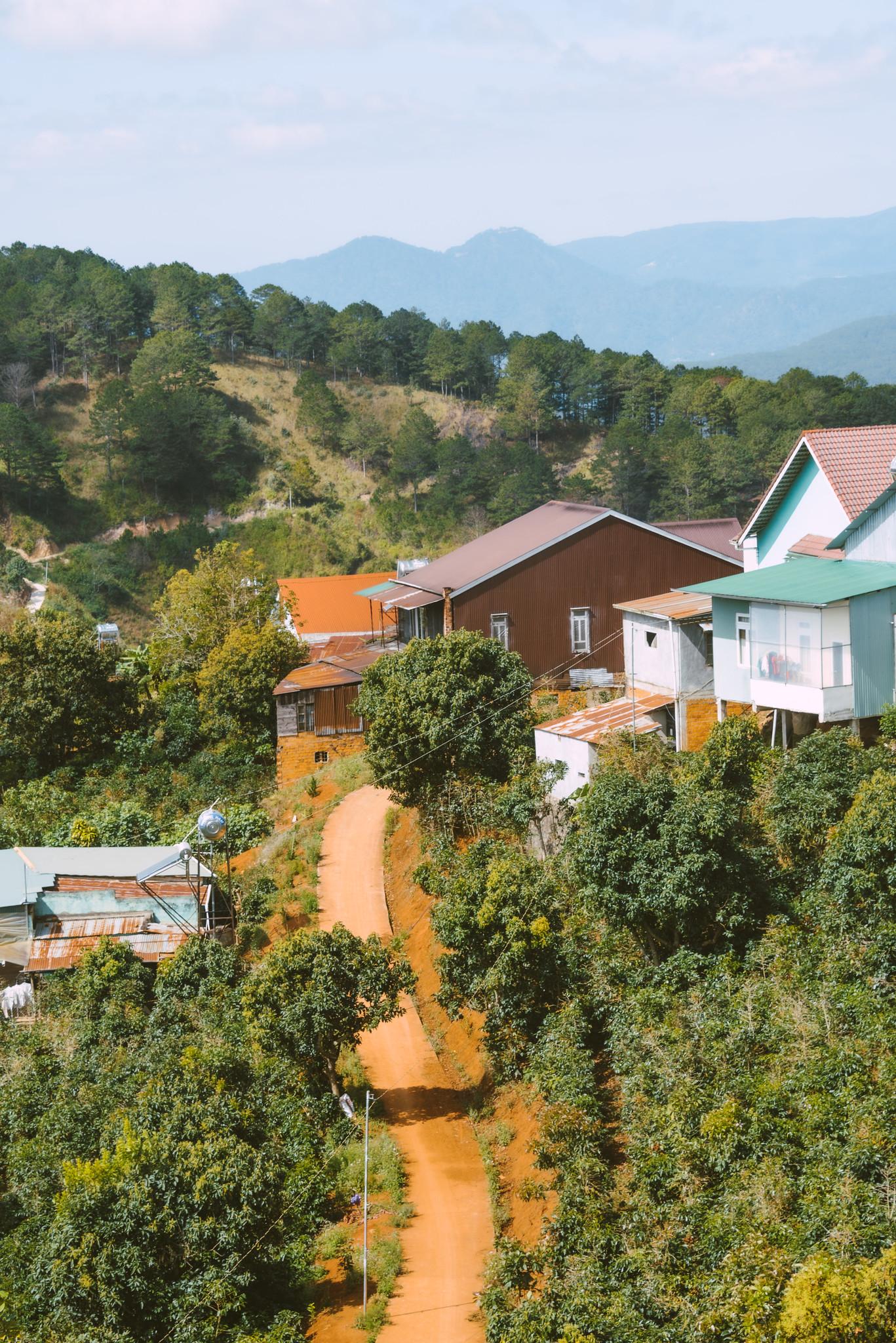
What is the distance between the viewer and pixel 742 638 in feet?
69.9

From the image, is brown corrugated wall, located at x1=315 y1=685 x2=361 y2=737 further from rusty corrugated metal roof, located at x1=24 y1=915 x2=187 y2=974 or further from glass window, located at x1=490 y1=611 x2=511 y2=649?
rusty corrugated metal roof, located at x1=24 y1=915 x2=187 y2=974

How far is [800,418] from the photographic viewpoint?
6444cm

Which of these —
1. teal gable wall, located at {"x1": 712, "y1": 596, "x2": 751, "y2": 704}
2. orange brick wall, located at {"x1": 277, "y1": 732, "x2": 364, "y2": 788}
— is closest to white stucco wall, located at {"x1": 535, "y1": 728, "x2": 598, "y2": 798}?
teal gable wall, located at {"x1": 712, "y1": 596, "x2": 751, "y2": 704}

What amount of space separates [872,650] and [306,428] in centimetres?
5815

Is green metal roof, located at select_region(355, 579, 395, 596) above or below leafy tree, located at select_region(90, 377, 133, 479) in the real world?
below

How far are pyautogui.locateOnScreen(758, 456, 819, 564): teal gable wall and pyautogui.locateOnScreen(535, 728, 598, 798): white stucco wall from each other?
5.65 m

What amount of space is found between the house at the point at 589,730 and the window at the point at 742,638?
2.08m

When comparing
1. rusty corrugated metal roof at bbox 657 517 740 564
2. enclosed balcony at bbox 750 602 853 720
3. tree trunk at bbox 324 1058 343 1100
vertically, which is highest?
rusty corrugated metal roof at bbox 657 517 740 564

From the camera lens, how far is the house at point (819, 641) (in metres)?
19.5

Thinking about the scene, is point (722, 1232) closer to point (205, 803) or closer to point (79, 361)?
point (205, 803)

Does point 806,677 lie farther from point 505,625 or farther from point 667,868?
point 505,625

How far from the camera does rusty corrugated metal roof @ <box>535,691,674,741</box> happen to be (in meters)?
22.1

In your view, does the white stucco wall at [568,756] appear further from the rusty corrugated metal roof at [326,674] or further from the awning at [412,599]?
the rusty corrugated metal roof at [326,674]

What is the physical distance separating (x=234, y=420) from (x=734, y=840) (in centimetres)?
5867
